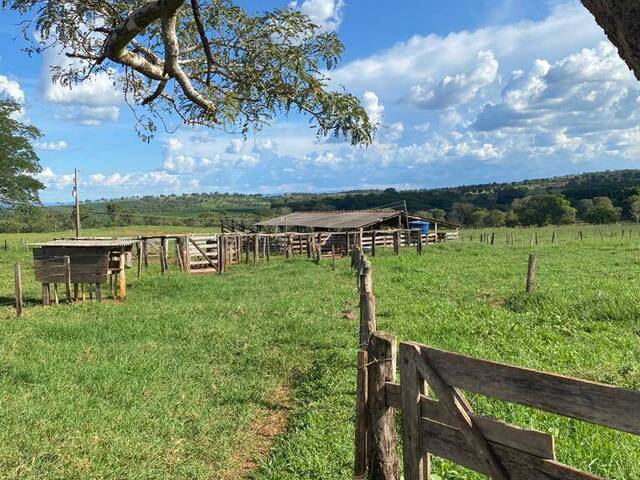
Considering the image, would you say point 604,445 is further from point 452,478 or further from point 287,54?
point 287,54

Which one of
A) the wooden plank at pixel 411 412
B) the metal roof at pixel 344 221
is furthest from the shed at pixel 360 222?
the wooden plank at pixel 411 412

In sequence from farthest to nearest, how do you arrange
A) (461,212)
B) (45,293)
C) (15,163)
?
(461,212) < (15,163) < (45,293)

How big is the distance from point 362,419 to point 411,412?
84 cm

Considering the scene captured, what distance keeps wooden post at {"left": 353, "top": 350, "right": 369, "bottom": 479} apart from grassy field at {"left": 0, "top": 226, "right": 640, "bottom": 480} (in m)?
0.64

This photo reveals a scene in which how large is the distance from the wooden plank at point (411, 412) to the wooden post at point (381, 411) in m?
0.44

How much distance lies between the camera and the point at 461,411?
319 cm

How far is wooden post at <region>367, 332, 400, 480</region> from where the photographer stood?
407 centimetres

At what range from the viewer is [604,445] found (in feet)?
15.6

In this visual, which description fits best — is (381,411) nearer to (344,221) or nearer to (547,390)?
(547,390)

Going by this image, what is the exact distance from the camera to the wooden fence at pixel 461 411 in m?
2.62

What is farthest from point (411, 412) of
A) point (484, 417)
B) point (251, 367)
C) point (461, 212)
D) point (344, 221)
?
point (461, 212)

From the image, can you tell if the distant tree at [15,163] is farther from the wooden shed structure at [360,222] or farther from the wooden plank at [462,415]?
the wooden plank at [462,415]

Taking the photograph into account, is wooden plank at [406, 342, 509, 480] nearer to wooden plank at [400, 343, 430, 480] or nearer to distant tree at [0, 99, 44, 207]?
wooden plank at [400, 343, 430, 480]

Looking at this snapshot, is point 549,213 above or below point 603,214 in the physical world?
above
